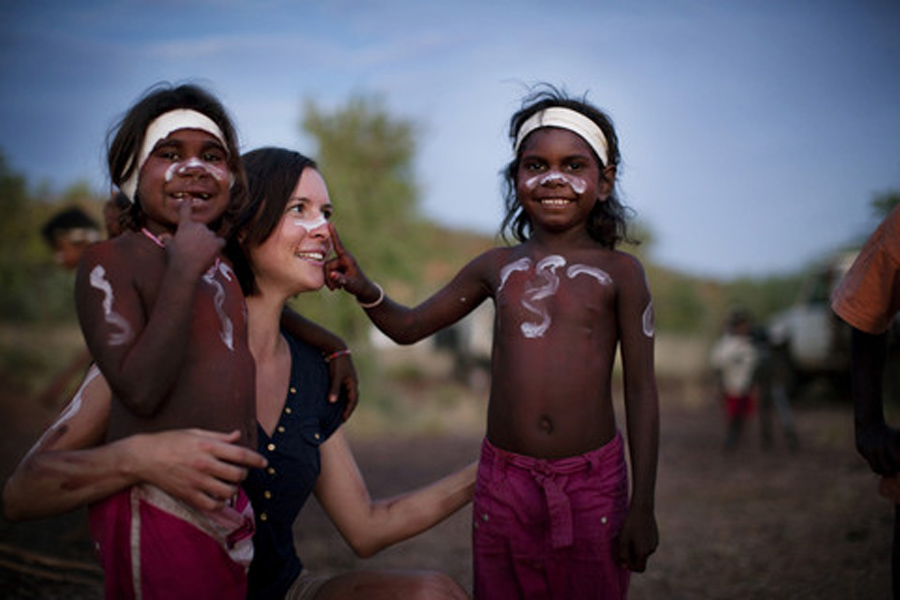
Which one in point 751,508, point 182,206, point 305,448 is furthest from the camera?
point 751,508

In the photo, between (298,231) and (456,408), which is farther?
(456,408)

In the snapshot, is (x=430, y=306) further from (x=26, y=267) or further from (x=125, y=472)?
(x=26, y=267)

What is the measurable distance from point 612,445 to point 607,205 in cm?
96

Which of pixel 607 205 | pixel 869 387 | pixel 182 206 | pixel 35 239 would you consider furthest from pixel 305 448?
pixel 35 239

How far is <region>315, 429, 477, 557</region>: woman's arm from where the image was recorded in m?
2.72

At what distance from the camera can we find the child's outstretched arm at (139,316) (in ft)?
5.82

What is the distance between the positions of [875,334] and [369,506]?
1789 millimetres

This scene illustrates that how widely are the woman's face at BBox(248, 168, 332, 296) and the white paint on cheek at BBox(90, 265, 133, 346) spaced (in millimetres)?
769

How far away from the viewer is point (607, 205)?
296 cm

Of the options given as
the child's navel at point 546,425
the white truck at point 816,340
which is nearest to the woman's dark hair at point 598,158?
the child's navel at point 546,425

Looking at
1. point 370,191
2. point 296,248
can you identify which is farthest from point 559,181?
point 370,191

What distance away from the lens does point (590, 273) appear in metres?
2.64

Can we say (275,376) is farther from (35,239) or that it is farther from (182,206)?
(35,239)

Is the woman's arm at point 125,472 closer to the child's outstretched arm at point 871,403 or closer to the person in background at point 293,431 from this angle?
the person in background at point 293,431
